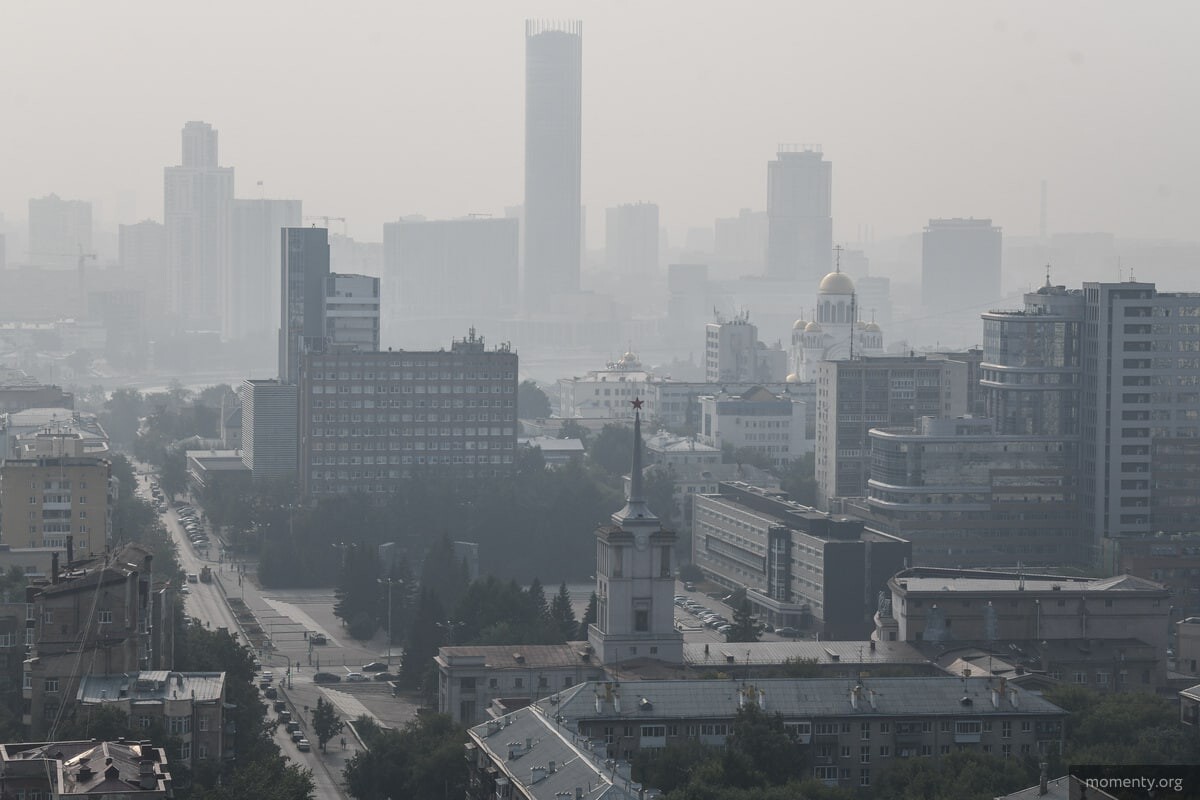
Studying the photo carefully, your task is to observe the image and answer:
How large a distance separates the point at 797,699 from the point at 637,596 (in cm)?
560

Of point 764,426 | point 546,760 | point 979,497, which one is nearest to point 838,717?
point 546,760

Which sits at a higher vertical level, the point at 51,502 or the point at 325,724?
the point at 51,502

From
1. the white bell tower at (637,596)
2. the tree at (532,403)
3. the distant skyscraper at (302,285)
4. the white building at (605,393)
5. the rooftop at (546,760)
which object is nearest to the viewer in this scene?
the rooftop at (546,760)

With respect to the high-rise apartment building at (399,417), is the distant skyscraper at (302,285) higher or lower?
higher

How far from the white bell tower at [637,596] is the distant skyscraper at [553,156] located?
485 feet

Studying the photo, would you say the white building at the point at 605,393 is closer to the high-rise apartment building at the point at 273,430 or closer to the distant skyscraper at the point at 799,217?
the high-rise apartment building at the point at 273,430

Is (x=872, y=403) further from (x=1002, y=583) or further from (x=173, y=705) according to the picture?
(x=173, y=705)

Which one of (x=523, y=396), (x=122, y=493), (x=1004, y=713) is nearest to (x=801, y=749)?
(x=1004, y=713)

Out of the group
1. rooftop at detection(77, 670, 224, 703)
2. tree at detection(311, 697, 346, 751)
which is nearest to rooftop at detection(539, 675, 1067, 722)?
rooftop at detection(77, 670, 224, 703)

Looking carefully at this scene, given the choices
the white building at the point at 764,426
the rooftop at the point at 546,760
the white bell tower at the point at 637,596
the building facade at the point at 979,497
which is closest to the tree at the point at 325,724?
the white bell tower at the point at 637,596

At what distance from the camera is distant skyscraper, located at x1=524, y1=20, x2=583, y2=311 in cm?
18412

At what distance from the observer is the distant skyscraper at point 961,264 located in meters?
170

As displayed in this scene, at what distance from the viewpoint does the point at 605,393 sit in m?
103

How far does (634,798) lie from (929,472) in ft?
90.6
